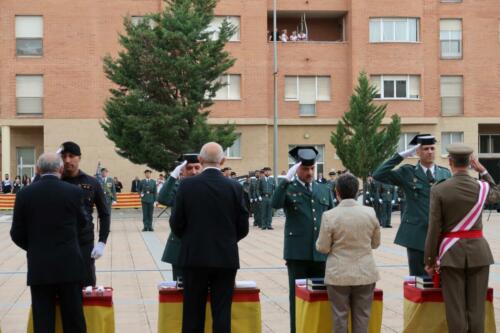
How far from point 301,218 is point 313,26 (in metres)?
39.8

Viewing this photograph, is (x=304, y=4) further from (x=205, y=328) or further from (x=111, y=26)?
(x=205, y=328)

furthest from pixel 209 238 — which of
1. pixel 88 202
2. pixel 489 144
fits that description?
pixel 489 144

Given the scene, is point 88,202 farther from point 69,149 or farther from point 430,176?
point 430,176

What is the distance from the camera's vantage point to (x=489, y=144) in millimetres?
49344

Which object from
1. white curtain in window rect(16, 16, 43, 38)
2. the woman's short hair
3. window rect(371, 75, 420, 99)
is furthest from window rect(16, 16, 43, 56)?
the woman's short hair

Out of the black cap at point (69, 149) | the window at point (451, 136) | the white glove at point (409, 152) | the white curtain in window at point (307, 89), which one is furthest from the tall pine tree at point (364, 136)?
the black cap at point (69, 149)

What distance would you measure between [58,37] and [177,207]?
38.7 metres

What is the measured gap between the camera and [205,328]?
8.06 meters

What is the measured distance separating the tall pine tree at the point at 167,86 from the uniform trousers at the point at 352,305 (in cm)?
2910

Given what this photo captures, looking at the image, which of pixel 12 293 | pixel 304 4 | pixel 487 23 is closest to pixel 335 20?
pixel 304 4

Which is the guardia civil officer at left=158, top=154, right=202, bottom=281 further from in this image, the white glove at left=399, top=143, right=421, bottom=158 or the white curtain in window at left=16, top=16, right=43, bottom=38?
the white curtain in window at left=16, top=16, right=43, bottom=38

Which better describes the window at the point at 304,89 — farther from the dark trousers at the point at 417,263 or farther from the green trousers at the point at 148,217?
the dark trousers at the point at 417,263

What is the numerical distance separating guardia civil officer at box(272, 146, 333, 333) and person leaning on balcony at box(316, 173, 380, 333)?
91cm

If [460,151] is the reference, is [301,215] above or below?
below
